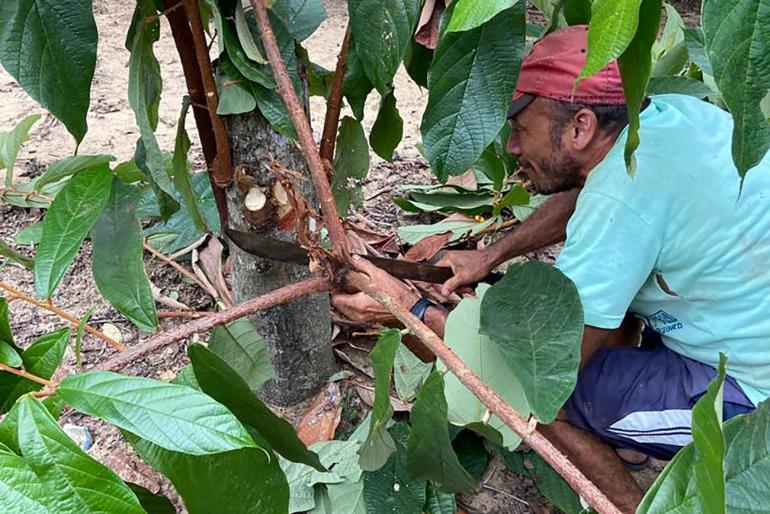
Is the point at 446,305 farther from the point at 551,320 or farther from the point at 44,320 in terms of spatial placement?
the point at 44,320

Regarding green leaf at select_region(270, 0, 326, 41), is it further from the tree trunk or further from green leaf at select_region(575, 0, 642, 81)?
green leaf at select_region(575, 0, 642, 81)

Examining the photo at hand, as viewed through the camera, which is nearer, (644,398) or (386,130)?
(386,130)

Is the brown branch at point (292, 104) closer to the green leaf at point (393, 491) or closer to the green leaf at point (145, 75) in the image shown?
the green leaf at point (145, 75)

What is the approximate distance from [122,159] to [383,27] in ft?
4.31

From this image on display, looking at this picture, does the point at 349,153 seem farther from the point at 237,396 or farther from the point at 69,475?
the point at 69,475

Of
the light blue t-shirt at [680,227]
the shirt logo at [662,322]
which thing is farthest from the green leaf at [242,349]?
the shirt logo at [662,322]

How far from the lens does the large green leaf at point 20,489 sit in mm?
383

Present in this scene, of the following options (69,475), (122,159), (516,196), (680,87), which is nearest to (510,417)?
(69,475)

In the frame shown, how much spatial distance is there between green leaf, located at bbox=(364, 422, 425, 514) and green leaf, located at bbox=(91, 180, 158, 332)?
1.60 feet

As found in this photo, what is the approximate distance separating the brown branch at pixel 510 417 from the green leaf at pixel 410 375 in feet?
1.66

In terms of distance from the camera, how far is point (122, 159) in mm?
1787

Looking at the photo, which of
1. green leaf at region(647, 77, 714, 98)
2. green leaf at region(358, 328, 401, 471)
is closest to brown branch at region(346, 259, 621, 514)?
green leaf at region(358, 328, 401, 471)

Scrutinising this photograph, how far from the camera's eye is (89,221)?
63 centimetres

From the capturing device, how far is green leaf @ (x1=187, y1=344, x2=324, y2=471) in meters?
0.63
